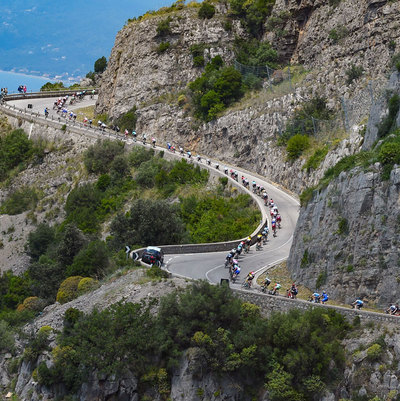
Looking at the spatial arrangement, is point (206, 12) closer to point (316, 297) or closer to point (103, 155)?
point (103, 155)

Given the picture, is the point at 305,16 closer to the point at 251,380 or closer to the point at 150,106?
the point at 150,106

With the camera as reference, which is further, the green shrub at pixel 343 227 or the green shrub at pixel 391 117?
the green shrub at pixel 391 117

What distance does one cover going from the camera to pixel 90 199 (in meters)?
71.6

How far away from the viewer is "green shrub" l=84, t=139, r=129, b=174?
76469 mm

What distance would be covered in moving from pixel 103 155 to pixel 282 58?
62.2 ft

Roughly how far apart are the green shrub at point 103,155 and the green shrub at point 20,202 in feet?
20.2

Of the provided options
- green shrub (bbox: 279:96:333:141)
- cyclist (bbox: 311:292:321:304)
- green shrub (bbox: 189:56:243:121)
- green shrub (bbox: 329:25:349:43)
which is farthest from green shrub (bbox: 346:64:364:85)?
cyclist (bbox: 311:292:321:304)

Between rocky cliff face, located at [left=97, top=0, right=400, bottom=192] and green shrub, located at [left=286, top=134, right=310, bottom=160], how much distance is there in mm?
998

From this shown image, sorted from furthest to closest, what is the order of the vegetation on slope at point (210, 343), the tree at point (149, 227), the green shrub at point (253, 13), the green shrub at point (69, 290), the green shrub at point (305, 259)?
the green shrub at point (253, 13)
the tree at point (149, 227)
the green shrub at point (69, 290)
the green shrub at point (305, 259)
the vegetation on slope at point (210, 343)

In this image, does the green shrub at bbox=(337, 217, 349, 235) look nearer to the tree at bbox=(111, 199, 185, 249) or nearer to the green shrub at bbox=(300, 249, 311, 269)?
the green shrub at bbox=(300, 249, 311, 269)

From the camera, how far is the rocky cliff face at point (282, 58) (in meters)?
63.8

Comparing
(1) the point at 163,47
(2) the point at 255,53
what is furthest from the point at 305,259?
(1) the point at 163,47

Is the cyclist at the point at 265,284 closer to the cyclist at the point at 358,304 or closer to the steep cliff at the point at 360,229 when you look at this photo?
the steep cliff at the point at 360,229

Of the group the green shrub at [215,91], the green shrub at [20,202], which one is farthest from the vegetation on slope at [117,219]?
the green shrub at [215,91]
